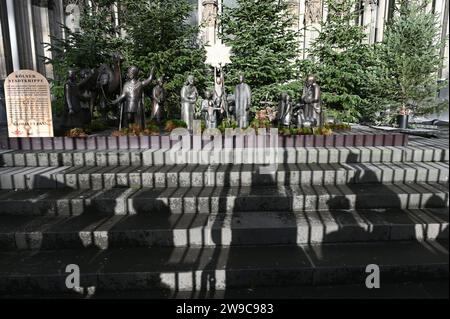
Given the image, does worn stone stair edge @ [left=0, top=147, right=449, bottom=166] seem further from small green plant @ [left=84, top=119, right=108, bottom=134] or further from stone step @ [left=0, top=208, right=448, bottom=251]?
small green plant @ [left=84, top=119, right=108, bottom=134]

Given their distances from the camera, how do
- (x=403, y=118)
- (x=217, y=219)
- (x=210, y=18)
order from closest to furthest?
(x=217, y=219)
(x=403, y=118)
(x=210, y=18)

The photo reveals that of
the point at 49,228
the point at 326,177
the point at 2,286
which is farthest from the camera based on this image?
the point at 326,177

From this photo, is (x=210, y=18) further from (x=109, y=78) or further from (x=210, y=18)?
(x=109, y=78)

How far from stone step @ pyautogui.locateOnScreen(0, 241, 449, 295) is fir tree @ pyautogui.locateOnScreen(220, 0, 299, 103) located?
909 cm

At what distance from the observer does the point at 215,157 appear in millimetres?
5598

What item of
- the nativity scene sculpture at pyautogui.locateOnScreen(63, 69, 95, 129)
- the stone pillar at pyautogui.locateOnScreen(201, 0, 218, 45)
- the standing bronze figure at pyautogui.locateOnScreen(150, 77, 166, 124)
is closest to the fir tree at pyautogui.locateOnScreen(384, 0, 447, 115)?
the stone pillar at pyautogui.locateOnScreen(201, 0, 218, 45)

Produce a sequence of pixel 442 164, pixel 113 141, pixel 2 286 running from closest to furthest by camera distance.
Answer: pixel 2 286, pixel 442 164, pixel 113 141

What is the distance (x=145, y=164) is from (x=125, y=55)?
7310mm

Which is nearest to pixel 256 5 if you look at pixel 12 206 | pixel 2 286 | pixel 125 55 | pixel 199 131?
pixel 125 55

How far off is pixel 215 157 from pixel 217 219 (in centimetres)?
181

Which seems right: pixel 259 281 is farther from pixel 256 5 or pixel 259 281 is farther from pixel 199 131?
pixel 256 5

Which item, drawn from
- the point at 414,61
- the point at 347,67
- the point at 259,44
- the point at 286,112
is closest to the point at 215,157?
the point at 286,112

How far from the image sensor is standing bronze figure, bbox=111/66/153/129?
760cm

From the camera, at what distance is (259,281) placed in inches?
127
